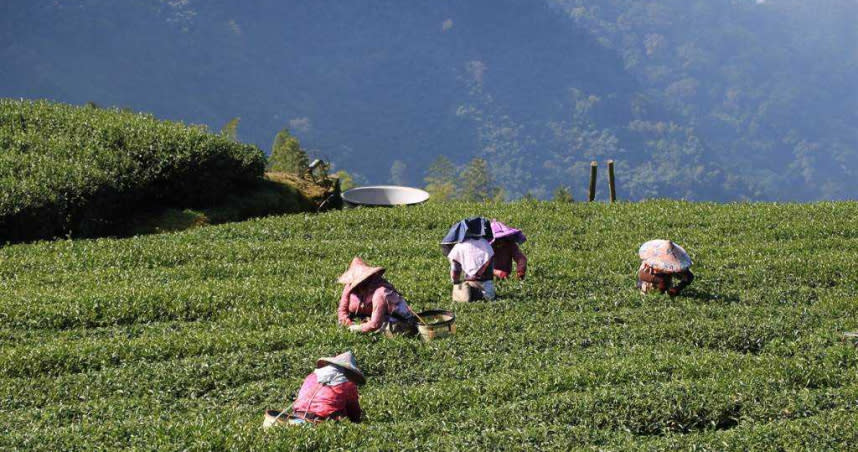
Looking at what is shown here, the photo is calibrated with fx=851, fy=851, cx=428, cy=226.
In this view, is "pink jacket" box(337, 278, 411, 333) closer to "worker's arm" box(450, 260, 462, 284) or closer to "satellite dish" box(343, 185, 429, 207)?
"worker's arm" box(450, 260, 462, 284)

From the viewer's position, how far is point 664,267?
55.7ft

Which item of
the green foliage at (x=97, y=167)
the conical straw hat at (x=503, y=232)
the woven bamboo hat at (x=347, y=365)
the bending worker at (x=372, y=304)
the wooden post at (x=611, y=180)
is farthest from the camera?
the wooden post at (x=611, y=180)

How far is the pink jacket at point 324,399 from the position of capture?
430 inches

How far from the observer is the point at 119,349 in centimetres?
1432

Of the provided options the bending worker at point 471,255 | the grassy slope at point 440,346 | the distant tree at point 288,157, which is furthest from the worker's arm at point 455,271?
the distant tree at point 288,157

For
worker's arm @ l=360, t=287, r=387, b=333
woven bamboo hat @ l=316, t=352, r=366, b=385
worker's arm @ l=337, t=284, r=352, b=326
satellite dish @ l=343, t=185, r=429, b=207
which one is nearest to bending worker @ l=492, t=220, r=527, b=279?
worker's arm @ l=360, t=287, r=387, b=333

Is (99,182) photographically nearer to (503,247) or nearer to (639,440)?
(503,247)

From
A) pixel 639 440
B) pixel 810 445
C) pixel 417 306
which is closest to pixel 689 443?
pixel 639 440

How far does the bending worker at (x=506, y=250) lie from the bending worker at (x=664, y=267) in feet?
8.00

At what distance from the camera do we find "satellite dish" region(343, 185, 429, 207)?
31.2 meters

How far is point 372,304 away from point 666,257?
6221mm

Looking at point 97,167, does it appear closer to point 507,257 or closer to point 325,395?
point 507,257

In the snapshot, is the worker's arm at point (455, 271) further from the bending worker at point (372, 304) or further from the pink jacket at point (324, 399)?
the pink jacket at point (324, 399)

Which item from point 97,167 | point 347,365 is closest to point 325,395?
point 347,365
